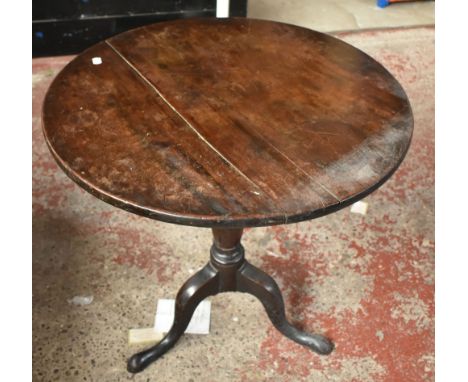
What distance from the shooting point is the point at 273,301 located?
186 cm

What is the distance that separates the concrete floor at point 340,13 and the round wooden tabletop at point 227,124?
2.28 meters

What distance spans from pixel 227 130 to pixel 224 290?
2.29 feet

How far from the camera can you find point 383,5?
433 centimetres

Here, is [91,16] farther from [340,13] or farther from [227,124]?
[227,124]

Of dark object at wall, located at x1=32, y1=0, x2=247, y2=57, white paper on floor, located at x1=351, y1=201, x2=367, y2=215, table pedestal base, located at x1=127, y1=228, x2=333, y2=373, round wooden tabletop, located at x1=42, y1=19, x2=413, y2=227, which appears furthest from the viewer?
dark object at wall, located at x1=32, y1=0, x2=247, y2=57

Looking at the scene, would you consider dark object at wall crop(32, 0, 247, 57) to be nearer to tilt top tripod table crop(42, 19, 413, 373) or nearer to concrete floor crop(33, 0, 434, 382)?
concrete floor crop(33, 0, 434, 382)

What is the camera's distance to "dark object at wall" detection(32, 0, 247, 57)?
10.6 ft

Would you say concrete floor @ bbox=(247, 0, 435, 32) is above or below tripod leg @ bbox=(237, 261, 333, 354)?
above

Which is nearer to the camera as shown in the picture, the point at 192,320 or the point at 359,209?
the point at 192,320

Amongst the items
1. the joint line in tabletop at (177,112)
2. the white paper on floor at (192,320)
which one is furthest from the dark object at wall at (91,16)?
the white paper on floor at (192,320)

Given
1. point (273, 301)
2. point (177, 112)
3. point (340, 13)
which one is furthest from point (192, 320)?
point (340, 13)

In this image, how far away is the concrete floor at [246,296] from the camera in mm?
1899

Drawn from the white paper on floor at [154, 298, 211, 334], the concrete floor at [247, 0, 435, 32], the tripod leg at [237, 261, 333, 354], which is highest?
the concrete floor at [247, 0, 435, 32]

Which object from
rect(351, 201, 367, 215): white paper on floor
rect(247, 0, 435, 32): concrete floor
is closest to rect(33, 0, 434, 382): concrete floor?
rect(351, 201, 367, 215): white paper on floor
